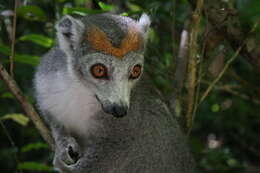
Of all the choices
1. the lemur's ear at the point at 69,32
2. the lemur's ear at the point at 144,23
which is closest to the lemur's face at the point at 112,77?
the lemur's ear at the point at 69,32

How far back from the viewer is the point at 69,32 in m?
4.26

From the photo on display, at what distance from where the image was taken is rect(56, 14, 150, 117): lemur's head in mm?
3795

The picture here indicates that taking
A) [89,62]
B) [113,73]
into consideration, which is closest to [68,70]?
[89,62]

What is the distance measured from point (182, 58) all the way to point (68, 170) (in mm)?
2080

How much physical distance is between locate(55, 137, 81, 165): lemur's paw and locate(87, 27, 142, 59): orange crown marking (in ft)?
4.01

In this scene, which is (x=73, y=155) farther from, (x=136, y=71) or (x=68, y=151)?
(x=136, y=71)

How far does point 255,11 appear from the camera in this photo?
308 centimetres

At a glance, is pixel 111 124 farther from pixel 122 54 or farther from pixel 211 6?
pixel 211 6

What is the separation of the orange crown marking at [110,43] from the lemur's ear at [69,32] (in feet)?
0.51

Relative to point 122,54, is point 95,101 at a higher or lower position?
lower

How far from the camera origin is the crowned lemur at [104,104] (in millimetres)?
3945

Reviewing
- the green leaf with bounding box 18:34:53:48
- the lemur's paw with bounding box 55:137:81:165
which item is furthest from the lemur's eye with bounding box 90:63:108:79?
the green leaf with bounding box 18:34:53:48

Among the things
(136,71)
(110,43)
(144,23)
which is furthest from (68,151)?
(144,23)

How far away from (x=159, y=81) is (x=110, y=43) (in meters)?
2.73
